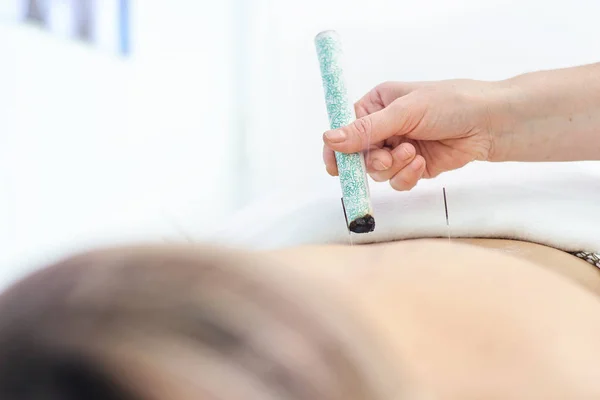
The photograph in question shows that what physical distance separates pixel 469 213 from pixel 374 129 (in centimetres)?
20

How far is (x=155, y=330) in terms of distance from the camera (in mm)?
245

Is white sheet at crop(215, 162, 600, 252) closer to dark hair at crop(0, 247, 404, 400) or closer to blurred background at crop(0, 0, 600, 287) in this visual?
blurred background at crop(0, 0, 600, 287)

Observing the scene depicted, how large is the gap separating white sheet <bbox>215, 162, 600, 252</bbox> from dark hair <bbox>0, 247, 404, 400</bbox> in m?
0.55

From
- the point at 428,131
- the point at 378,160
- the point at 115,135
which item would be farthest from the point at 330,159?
the point at 115,135

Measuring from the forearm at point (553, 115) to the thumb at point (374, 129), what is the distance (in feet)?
0.60

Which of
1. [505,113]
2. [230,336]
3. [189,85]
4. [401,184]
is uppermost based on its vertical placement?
[189,85]

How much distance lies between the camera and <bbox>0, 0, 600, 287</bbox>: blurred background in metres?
0.96

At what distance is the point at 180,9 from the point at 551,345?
1289 millimetres

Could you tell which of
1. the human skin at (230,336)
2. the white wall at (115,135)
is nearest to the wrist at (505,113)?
the white wall at (115,135)

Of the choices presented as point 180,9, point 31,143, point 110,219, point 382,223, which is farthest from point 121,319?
point 180,9

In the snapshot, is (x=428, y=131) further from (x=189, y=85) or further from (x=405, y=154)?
(x=189, y=85)

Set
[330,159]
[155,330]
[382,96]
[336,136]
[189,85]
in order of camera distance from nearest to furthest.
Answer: [155,330], [336,136], [330,159], [382,96], [189,85]

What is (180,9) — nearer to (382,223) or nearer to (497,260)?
(382,223)

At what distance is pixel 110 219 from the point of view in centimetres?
116
